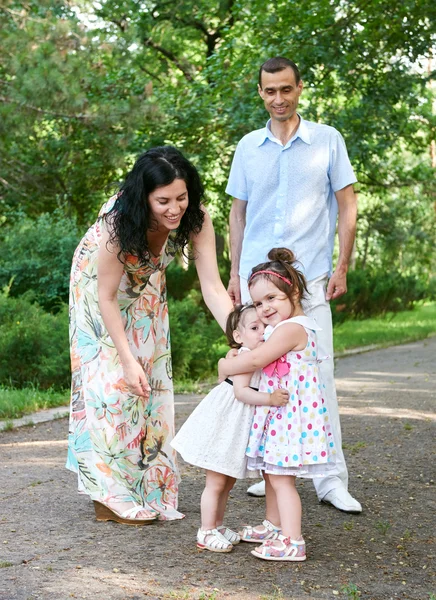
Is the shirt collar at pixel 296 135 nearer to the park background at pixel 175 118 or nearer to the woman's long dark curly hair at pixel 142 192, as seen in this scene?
the woman's long dark curly hair at pixel 142 192

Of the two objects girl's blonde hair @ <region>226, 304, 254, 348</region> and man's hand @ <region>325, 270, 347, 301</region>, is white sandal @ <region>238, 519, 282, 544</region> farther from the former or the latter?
man's hand @ <region>325, 270, 347, 301</region>

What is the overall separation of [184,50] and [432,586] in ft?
77.0

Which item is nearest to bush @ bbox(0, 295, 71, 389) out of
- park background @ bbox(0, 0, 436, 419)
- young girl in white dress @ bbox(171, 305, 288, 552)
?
park background @ bbox(0, 0, 436, 419)

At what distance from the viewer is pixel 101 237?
4559 mm

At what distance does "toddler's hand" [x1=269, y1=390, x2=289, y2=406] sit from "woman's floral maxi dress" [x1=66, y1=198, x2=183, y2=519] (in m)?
0.96

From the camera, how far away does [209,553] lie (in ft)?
13.7

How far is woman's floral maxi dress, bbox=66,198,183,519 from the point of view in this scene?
475cm

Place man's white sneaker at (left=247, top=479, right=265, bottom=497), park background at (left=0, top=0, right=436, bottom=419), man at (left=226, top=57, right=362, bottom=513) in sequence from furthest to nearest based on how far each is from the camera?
park background at (left=0, top=0, right=436, bottom=419) < man's white sneaker at (left=247, top=479, right=265, bottom=497) < man at (left=226, top=57, right=362, bottom=513)

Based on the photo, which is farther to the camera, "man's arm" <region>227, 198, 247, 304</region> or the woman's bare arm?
"man's arm" <region>227, 198, 247, 304</region>

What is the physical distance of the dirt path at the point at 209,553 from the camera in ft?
12.2

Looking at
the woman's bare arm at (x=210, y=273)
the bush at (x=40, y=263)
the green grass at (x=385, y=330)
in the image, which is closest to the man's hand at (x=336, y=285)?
the woman's bare arm at (x=210, y=273)

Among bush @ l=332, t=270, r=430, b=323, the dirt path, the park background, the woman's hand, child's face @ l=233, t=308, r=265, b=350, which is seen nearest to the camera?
the dirt path

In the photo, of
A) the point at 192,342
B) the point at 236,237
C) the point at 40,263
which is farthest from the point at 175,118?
the point at 236,237

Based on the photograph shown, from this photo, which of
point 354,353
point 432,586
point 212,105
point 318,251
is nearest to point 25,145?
point 212,105
